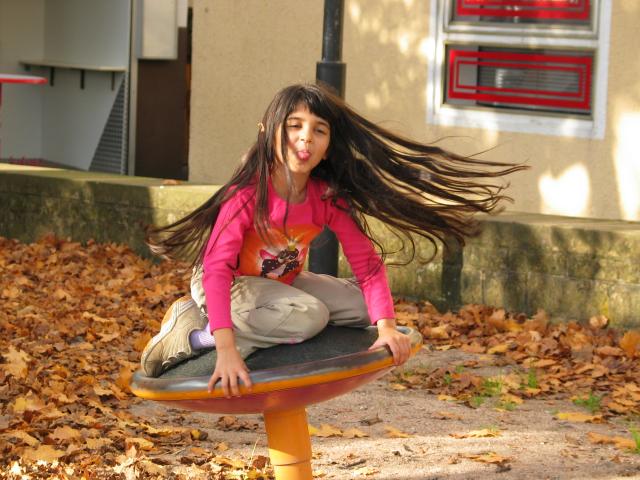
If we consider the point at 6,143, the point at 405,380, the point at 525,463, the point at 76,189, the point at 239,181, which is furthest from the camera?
the point at 6,143

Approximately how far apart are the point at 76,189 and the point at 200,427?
4.69m

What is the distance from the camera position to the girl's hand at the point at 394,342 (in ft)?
12.8

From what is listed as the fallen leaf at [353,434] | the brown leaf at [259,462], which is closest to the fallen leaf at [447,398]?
the fallen leaf at [353,434]

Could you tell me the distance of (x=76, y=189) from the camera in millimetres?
9898

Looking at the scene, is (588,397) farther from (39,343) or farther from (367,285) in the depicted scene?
(39,343)

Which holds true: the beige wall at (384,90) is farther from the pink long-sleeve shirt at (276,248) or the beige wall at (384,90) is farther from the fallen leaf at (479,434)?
the pink long-sleeve shirt at (276,248)

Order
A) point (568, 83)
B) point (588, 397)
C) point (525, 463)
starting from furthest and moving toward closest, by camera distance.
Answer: point (568, 83)
point (588, 397)
point (525, 463)

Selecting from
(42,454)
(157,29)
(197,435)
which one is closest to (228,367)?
(42,454)

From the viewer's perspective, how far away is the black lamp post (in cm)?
720

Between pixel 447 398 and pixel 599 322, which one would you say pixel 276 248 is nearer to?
pixel 447 398

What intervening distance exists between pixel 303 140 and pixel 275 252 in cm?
38

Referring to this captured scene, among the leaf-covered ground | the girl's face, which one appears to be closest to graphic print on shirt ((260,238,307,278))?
the girl's face

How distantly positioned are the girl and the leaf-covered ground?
690 millimetres

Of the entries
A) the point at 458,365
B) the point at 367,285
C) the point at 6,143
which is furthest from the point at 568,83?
the point at 6,143
